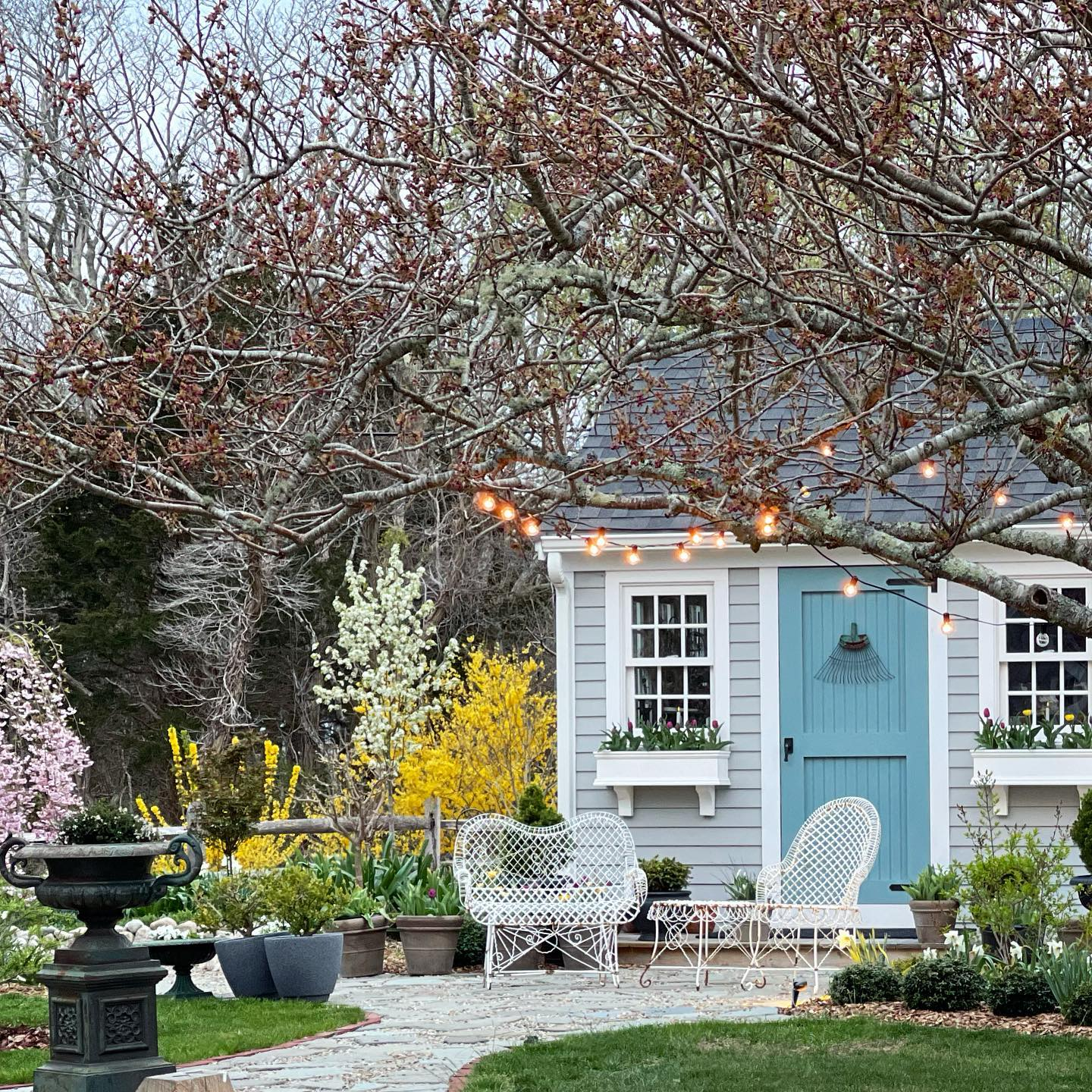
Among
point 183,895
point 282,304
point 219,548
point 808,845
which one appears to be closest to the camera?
point 282,304

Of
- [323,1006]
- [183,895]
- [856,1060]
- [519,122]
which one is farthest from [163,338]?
[183,895]

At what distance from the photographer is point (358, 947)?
35.6ft

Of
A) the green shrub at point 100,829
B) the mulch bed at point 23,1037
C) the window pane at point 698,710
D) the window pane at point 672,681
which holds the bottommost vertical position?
the mulch bed at point 23,1037

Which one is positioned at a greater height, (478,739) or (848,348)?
(848,348)

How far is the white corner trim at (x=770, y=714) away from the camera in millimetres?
11969

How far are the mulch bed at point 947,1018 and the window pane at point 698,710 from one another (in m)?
3.80

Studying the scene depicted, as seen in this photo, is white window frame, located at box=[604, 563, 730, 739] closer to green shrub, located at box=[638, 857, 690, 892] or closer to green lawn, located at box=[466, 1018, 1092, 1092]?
green shrub, located at box=[638, 857, 690, 892]

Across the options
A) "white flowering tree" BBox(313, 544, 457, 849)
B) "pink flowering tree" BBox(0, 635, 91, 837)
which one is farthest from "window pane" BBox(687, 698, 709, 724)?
"pink flowering tree" BBox(0, 635, 91, 837)

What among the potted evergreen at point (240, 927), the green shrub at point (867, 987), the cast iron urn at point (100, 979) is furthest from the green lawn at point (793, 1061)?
the potted evergreen at point (240, 927)

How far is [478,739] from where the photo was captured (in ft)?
52.2

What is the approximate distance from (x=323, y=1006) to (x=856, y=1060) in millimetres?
3311

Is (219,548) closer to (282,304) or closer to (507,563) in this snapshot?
(507,563)

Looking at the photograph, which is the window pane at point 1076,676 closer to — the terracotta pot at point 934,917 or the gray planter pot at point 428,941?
the terracotta pot at point 934,917

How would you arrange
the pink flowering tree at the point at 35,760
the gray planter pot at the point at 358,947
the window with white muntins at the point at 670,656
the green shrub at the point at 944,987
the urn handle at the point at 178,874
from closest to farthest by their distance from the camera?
the urn handle at the point at 178,874 → the green shrub at the point at 944,987 → the gray planter pot at the point at 358,947 → the window with white muntins at the point at 670,656 → the pink flowering tree at the point at 35,760
